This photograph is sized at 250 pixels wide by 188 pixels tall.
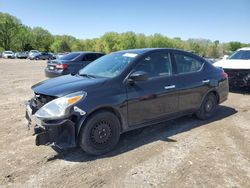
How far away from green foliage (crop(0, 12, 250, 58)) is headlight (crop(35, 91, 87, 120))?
225 feet

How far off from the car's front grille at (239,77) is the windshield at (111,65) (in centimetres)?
560

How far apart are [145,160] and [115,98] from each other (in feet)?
3.50

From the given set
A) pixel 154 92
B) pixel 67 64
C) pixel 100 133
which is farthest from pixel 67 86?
pixel 67 64

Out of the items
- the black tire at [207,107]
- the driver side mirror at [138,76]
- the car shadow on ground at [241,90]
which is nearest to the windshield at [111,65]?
the driver side mirror at [138,76]

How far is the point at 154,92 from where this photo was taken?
15.3ft

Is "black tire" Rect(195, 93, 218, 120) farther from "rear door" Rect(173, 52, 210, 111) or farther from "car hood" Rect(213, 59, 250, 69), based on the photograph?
"car hood" Rect(213, 59, 250, 69)

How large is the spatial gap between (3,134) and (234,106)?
6.06 metres

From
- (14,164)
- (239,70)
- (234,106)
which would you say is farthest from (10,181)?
(239,70)

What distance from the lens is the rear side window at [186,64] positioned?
5.27 meters

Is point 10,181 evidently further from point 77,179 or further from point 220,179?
point 220,179

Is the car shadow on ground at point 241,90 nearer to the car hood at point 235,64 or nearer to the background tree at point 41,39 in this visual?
the car hood at point 235,64

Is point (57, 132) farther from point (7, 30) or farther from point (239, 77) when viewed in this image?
point (7, 30)

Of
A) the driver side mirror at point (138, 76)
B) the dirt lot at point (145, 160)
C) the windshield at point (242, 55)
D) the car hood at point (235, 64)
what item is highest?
the windshield at point (242, 55)

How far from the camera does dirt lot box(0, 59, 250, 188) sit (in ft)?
11.0
